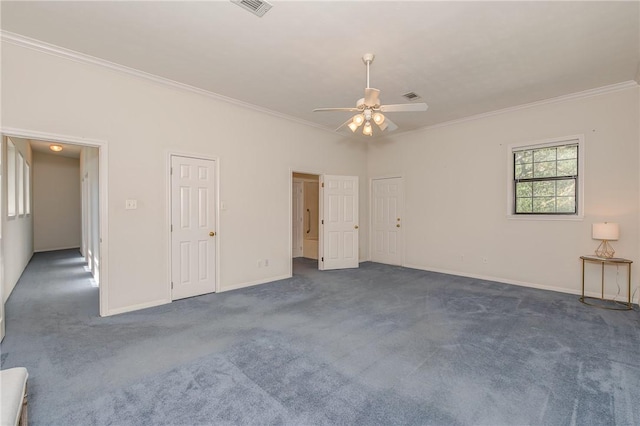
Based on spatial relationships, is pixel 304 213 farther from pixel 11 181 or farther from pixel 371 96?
pixel 11 181

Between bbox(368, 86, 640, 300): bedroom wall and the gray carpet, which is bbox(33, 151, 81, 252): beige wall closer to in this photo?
the gray carpet

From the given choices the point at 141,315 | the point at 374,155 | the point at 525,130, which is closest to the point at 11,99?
the point at 141,315

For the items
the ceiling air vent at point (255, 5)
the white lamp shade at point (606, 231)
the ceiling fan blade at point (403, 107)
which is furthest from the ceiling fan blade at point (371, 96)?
the white lamp shade at point (606, 231)

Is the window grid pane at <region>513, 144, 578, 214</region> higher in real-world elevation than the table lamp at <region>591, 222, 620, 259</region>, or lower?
higher

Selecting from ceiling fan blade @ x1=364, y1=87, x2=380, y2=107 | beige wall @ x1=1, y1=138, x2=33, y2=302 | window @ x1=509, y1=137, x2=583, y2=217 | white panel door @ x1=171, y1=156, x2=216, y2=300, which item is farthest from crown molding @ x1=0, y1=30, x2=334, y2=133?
window @ x1=509, y1=137, x2=583, y2=217

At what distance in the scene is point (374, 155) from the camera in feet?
23.5

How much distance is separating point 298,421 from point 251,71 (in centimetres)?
368

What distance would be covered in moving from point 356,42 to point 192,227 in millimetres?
3234

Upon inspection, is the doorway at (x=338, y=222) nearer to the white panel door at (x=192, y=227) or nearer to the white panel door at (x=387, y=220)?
the white panel door at (x=387, y=220)

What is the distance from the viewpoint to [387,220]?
6938 mm

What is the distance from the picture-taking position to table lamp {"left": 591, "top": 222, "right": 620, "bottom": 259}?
3.91 metres

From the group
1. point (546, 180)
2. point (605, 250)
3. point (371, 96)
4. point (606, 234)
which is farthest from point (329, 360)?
point (546, 180)

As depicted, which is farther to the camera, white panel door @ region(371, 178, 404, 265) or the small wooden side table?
white panel door @ region(371, 178, 404, 265)

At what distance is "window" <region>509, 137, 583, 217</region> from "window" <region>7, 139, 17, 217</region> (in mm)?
8033
